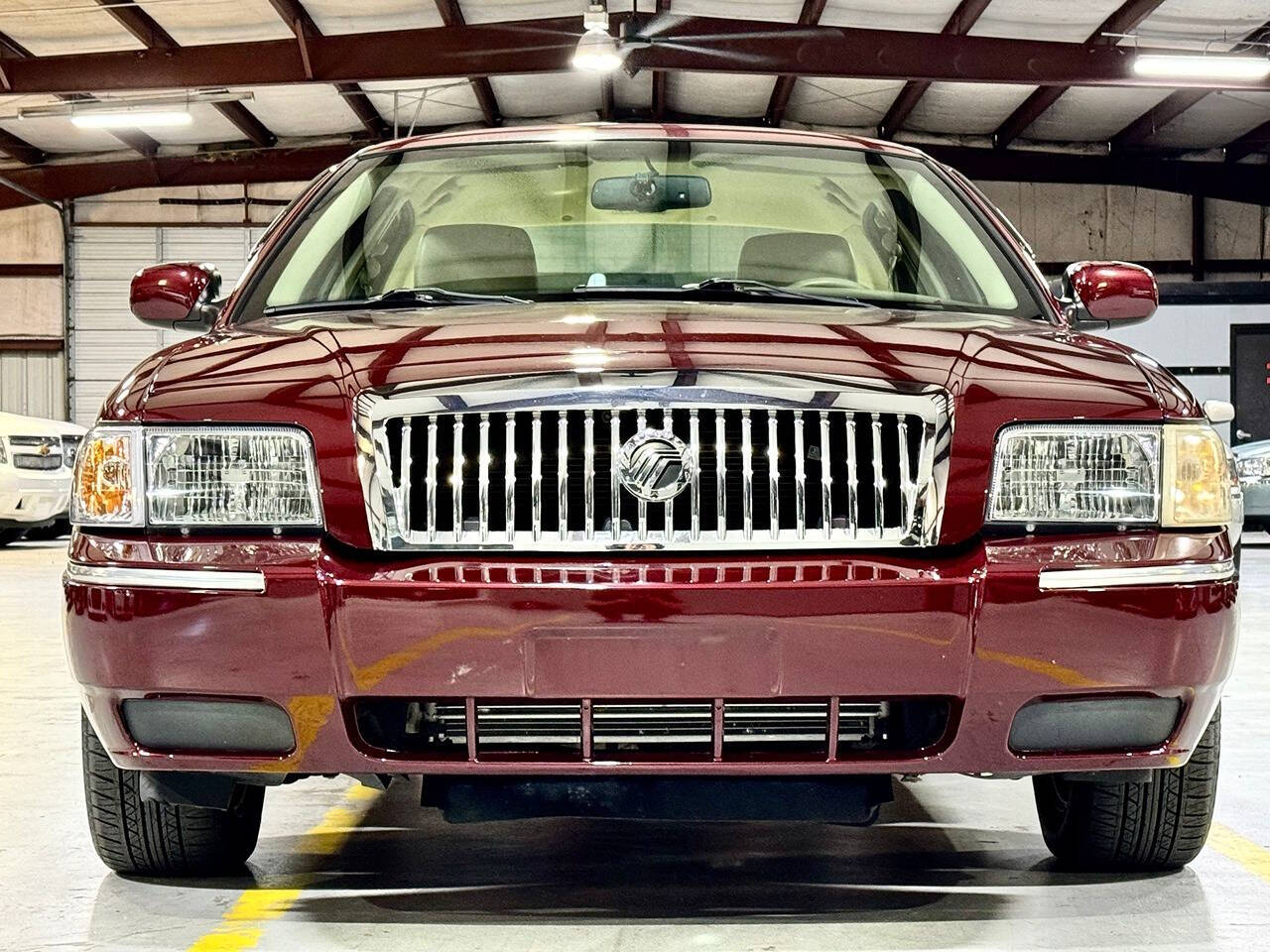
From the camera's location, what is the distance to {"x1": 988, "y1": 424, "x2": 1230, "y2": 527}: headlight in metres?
2.63

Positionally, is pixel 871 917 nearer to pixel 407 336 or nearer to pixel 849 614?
pixel 849 614

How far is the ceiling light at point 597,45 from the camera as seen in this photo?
1540cm

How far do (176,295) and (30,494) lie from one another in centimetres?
1107

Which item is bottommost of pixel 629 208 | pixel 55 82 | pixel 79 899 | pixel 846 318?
pixel 79 899

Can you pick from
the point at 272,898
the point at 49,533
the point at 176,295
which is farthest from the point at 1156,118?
the point at 272,898

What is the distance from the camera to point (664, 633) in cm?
250

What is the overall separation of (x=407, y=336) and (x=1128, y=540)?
1196mm

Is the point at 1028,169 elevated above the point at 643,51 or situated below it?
below

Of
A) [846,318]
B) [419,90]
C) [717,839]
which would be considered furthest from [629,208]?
[419,90]

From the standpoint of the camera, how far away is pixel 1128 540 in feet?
8.60

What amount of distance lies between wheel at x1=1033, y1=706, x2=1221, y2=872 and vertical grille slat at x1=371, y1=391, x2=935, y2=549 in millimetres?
868

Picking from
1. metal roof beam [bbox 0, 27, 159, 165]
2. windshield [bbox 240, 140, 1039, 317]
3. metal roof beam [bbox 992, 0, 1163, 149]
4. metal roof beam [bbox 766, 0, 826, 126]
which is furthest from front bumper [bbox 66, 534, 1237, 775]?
metal roof beam [bbox 0, 27, 159, 165]

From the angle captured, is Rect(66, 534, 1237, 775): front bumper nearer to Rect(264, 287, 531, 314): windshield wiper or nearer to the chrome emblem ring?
the chrome emblem ring

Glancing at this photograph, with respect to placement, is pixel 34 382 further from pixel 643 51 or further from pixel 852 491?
pixel 852 491
